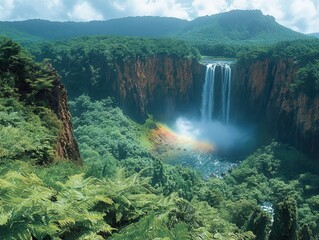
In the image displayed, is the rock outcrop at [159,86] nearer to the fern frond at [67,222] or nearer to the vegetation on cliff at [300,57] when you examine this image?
the vegetation on cliff at [300,57]

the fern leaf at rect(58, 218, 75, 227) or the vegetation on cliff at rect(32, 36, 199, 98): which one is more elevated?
the fern leaf at rect(58, 218, 75, 227)

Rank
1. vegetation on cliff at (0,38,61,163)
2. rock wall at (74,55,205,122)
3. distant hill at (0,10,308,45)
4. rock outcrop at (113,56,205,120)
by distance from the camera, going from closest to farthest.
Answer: vegetation on cliff at (0,38,61,163) < rock wall at (74,55,205,122) < rock outcrop at (113,56,205,120) < distant hill at (0,10,308,45)

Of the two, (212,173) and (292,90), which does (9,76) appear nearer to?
(212,173)

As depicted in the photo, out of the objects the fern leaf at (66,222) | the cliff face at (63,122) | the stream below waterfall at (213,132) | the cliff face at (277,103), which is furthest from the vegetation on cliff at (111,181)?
the stream below waterfall at (213,132)

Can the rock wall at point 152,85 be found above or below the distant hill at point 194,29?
below

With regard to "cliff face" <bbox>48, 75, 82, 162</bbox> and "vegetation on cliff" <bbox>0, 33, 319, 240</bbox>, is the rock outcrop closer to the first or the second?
"vegetation on cliff" <bbox>0, 33, 319, 240</bbox>

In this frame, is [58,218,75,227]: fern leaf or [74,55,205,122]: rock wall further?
[74,55,205,122]: rock wall

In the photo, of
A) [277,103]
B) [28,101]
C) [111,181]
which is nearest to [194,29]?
[277,103]

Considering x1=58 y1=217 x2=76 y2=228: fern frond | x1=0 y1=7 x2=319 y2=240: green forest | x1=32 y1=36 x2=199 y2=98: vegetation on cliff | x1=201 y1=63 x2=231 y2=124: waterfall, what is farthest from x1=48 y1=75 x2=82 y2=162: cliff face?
x1=201 y1=63 x2=231 y2=124: waterfall
